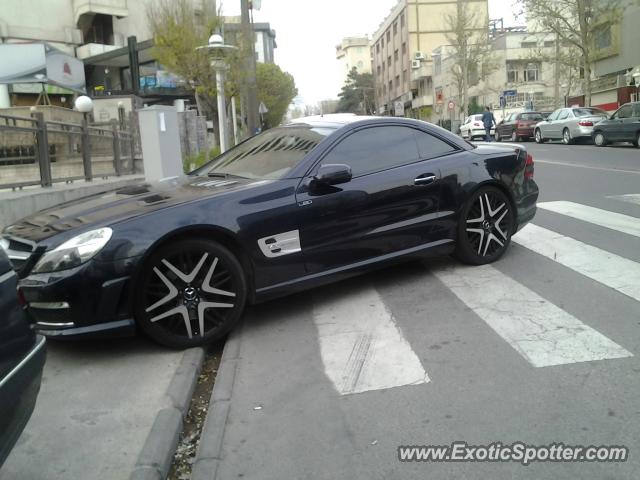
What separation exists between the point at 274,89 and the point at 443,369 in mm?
58334

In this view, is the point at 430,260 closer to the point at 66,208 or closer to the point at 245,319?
the point at 245,319

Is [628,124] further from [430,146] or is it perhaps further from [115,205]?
[115,205]

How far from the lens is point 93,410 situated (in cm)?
337

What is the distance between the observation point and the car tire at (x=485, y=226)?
Answer: 218 inches

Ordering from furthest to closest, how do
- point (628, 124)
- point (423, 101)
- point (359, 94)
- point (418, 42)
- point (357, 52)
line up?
point (357, 52) → point (359, 94) → point (418, 42) → point (423, 101) → point (628, 124)

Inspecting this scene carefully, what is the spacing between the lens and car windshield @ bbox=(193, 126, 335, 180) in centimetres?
486

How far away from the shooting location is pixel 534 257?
19.4ft

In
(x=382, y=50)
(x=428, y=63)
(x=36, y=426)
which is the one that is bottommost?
(x=36, y=426)

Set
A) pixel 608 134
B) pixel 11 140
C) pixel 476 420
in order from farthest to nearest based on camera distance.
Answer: pixel 608 134 < pixel 11 140 < pixel 476 420

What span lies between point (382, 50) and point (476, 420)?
98942mm

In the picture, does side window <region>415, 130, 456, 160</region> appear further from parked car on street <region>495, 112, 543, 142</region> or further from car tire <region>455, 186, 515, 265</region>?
parked car on street <region>495, 112, 543, 142</region>

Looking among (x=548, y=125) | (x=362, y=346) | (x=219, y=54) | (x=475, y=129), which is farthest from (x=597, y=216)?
(x=475, y=129)

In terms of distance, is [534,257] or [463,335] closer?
[463,335]

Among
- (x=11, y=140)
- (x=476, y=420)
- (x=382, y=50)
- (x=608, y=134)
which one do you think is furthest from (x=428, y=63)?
(x=476, y=420)
